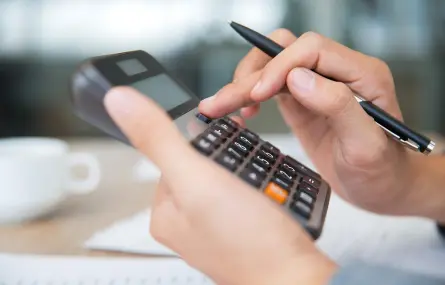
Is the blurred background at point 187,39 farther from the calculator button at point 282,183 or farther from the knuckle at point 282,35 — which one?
the calculator button at point 282,183

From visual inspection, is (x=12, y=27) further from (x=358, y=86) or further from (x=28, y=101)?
(x=358, y=86)

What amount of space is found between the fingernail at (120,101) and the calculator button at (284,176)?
111 mm

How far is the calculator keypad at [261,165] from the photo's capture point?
0.33 m

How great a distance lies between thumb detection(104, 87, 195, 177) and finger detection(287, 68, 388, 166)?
0.14 metres

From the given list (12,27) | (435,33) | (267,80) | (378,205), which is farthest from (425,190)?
(12,27)

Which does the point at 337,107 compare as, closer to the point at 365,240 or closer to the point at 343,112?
the point at 343,112

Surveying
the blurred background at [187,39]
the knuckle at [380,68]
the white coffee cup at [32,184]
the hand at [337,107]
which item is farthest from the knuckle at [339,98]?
the blurred background at [187,39]

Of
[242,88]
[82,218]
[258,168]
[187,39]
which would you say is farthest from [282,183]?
[187,39]

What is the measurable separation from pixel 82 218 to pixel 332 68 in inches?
9.4

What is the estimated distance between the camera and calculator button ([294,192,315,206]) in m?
0.35

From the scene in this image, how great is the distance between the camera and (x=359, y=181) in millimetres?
491

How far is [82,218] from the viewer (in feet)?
1.77

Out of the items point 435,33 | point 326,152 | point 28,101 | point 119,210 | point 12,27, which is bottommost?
point 28,101

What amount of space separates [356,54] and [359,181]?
3.8 inches
